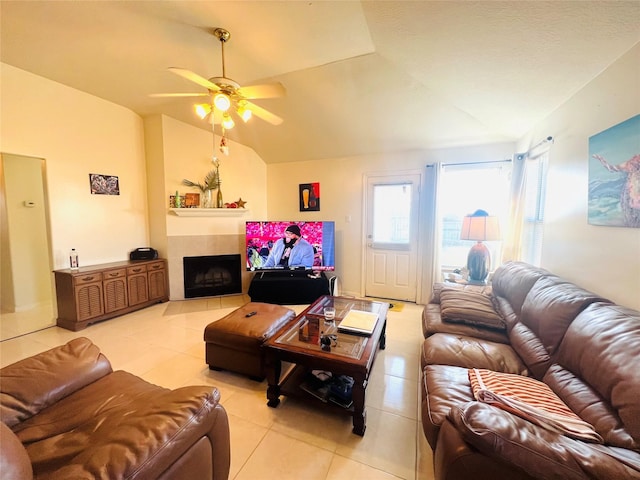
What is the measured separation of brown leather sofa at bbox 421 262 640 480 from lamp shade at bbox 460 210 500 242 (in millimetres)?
767

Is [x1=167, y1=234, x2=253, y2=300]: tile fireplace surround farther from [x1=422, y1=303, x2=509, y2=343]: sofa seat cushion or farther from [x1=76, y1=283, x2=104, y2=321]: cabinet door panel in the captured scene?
[x1=422, y1=303, x2=509, y2=343]: sofa seat cushion

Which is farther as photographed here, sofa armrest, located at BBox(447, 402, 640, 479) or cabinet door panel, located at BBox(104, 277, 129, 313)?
cabinet door panel, located at BBox(104, 277, 129, 313)

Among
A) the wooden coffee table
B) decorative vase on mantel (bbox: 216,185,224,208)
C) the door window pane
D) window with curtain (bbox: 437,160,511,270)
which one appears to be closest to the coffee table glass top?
the wooden coffee table

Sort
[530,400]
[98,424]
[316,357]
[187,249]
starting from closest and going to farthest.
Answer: [98,424] → [530,400] → [316,357] → [187,249]

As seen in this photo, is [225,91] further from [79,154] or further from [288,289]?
[288,289]

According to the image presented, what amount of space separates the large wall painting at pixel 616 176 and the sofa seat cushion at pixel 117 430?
7.66 ft

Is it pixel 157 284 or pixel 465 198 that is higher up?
pixel 465 198

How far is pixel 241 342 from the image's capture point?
6.75 ft

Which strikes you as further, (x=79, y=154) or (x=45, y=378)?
(x=79, y=154)

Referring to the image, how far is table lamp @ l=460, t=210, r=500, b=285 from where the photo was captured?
9.61 ft

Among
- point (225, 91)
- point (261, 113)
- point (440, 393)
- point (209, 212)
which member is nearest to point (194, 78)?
point (225, 91)

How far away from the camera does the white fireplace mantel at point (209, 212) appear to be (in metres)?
3.84

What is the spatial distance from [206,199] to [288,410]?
328cm

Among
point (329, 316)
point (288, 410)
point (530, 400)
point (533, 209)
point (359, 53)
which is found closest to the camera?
point (530, 400)
